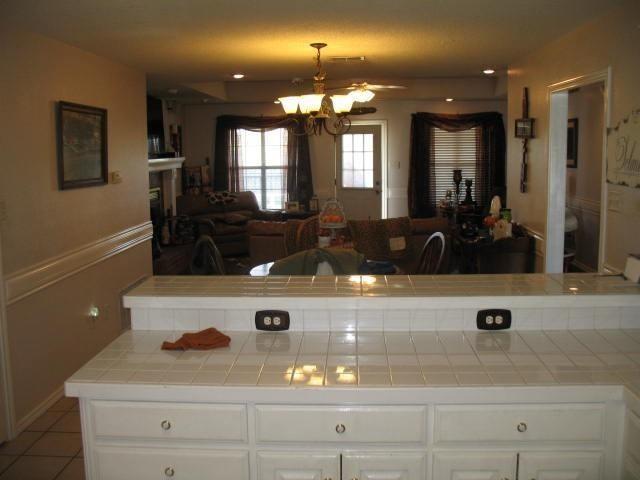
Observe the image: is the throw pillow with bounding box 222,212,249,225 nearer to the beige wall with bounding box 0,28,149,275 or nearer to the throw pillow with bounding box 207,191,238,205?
the throw pillow with bounding box 207,191,238,205

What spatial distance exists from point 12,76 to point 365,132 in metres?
7.25

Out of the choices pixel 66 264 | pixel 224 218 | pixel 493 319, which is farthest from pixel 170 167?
pixel 493 319

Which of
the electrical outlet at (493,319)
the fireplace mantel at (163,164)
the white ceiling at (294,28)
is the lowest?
the electrical outlet at (493,319)

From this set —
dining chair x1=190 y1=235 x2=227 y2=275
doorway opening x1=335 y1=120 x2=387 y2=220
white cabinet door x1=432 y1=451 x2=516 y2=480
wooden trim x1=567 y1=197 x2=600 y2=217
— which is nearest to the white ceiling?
dining chair x1=190 y1=235 x2=227 y2=275

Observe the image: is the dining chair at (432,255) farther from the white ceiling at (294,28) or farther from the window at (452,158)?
the window at (452,158)

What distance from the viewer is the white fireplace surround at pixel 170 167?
7.78 m

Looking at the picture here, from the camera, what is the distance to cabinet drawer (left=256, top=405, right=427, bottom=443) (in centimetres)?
200

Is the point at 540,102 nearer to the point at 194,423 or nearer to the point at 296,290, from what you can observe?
the point at 296,290

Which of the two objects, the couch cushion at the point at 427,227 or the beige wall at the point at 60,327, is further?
the couch cushion at the point at 427,227

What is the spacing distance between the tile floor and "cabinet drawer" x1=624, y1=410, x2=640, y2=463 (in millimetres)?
2445

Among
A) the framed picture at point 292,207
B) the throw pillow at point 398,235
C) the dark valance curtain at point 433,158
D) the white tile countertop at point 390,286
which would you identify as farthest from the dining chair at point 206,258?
the dark valance curtain at point 433,158

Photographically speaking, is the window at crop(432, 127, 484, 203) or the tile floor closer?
the tile floor

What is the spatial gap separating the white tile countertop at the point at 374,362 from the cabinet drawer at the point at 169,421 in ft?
0.23

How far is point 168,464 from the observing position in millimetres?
2068
